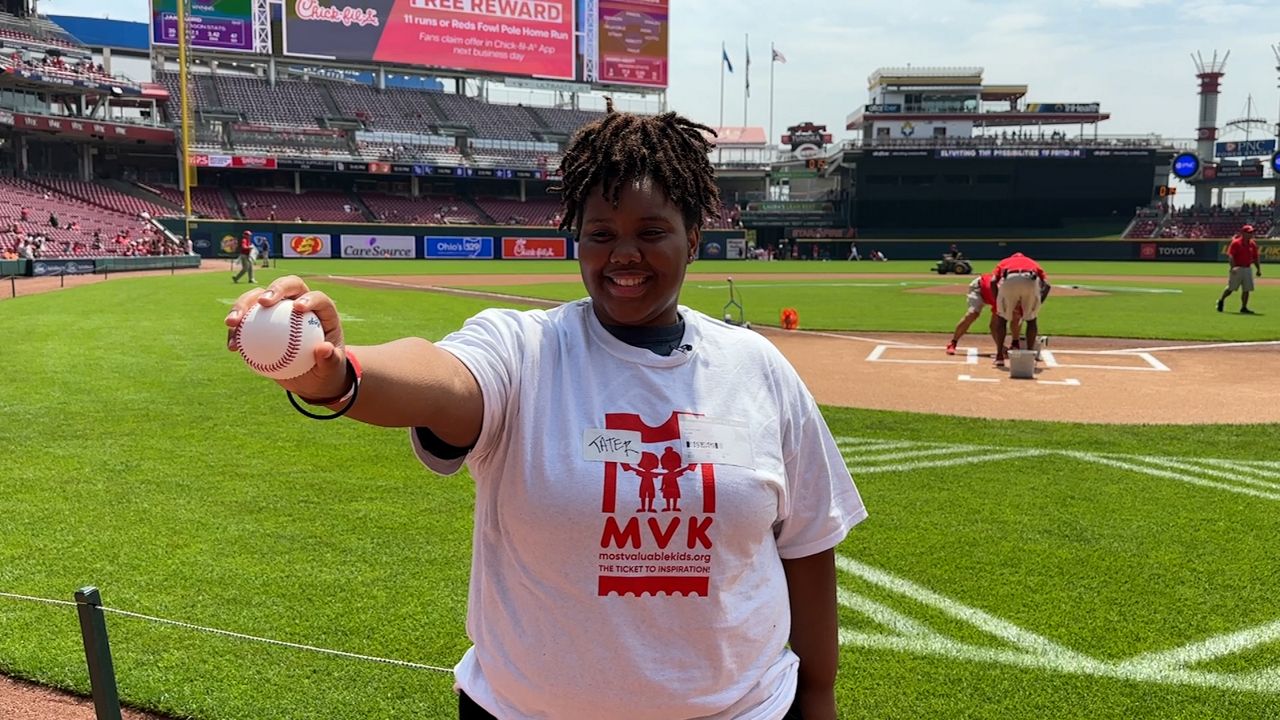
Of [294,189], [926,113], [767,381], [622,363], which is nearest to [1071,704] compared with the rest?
[767,381]

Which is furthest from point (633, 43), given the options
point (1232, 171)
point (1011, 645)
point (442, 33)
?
point (1011, 645)

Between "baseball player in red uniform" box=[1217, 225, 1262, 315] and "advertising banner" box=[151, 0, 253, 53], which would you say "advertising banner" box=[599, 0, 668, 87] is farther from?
"baseball player in red uniform" box=[1217, 225, 1262, 315]

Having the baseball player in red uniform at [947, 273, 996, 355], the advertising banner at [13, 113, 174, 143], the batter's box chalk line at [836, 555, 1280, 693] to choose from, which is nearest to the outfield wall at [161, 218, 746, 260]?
the advertising banner at [13, 113, 174, 143]

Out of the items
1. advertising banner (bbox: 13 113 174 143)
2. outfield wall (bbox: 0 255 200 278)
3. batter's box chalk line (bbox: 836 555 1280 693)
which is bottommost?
batter's box chalk line (bbox: 836 555 1280 693)

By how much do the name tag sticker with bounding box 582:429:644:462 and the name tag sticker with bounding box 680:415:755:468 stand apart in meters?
0.10

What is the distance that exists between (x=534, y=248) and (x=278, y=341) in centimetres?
5608

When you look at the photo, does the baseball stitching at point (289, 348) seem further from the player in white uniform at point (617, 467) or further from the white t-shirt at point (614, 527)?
the white t-shirt at point (614, 527)

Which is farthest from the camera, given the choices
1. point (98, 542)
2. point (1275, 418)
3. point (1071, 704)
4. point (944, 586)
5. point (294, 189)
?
point (294, 189)

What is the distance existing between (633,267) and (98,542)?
4509mm

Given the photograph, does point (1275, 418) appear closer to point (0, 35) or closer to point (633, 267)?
point (633, 267)

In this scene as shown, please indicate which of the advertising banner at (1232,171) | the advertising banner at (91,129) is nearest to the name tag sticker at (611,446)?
the advertising banner at (91,129)

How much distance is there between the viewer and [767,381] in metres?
1.96

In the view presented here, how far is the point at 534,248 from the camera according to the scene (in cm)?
5678

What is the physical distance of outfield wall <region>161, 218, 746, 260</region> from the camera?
49.2m
